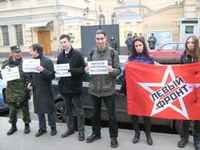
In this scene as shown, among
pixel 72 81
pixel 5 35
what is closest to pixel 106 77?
pixel 72 81

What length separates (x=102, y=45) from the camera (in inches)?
246

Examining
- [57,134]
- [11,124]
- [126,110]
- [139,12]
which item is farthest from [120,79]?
[139,12]

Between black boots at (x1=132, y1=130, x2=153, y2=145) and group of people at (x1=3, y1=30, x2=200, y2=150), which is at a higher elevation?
group of people at (x1=3, y1=30, x2=200, y2=150)

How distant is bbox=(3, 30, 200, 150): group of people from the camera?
622 centimetres

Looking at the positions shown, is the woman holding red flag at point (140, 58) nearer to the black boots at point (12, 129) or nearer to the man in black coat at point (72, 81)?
the man in black coat at point (72, 81)

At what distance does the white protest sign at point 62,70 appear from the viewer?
6.56 m

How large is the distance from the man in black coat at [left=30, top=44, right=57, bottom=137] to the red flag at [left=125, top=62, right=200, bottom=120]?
1.36 meters

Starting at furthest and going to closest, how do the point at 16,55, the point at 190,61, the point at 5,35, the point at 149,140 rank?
1. the point at 5,35
2. the point at 16,55
3. the point at 149,140
4. the point at 190,61

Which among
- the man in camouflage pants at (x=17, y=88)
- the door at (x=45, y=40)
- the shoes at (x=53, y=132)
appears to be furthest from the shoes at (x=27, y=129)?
the door at (x=45, y=40)

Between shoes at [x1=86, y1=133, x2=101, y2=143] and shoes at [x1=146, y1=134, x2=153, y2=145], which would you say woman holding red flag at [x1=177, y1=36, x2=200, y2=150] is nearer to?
shoes at [x1=146, y1=134, x2=153, y2=145]

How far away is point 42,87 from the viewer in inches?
272

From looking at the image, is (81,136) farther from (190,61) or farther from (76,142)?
(190,61)

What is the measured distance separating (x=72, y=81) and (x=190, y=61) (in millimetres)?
1938

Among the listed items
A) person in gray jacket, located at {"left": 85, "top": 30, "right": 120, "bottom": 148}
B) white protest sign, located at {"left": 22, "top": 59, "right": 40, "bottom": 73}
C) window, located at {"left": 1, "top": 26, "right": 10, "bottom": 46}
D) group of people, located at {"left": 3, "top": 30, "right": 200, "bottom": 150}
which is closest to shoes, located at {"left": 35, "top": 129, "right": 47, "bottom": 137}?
group of people, located at {"left": 3, "top": 30, "right": 200, "bottom": 150}
